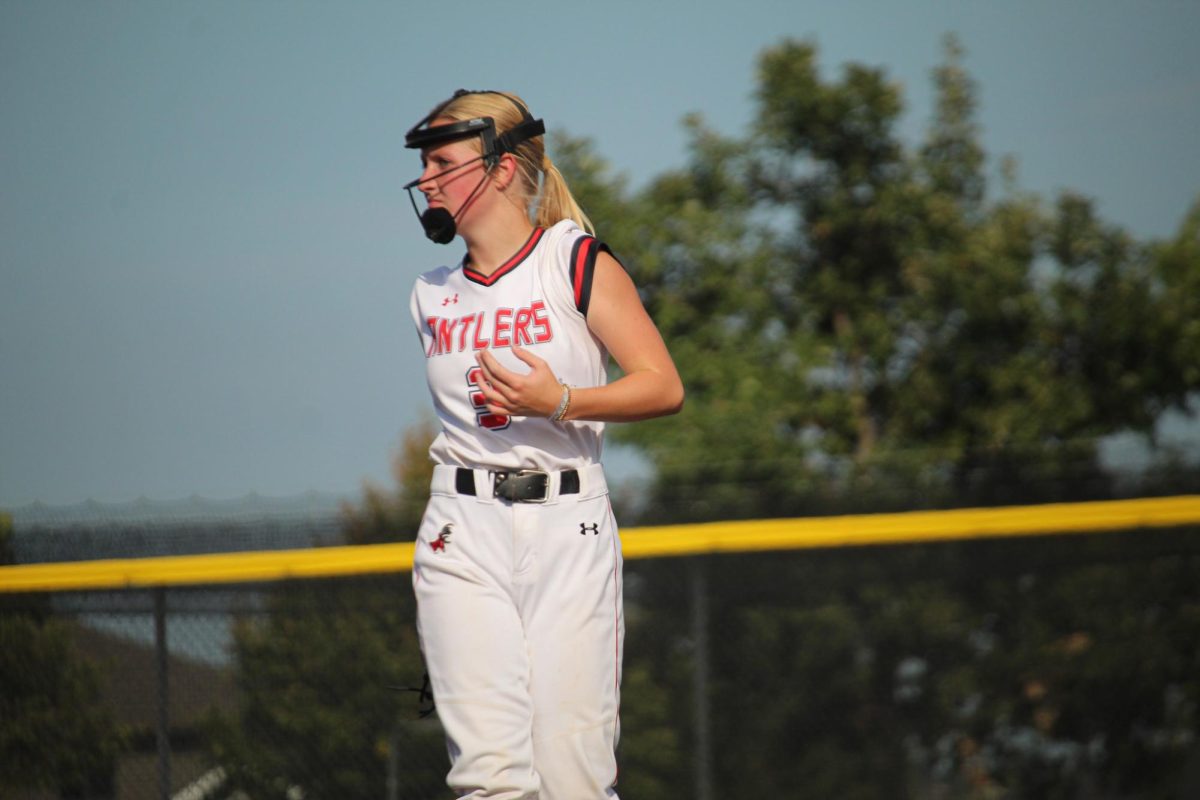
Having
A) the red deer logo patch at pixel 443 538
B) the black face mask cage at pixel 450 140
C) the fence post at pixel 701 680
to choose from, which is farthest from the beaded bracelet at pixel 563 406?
the fence post at pixel 701 680

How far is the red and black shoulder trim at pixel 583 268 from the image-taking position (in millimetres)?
2859

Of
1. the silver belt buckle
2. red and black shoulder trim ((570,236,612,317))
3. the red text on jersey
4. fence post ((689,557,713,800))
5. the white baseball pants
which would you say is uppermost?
red and black shoulder trim ((570,236,612,317))

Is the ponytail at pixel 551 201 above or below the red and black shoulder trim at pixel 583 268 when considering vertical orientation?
above

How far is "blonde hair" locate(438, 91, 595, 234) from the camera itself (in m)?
3.00

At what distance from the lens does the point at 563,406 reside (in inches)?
104

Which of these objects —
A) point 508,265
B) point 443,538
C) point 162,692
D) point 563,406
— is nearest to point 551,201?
point 508,265

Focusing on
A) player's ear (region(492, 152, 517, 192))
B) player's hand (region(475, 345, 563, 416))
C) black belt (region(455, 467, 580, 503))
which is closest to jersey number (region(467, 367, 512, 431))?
black belt (region(455, 467, 580, 503))

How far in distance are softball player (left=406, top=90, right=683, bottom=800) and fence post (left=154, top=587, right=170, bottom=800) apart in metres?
2.67

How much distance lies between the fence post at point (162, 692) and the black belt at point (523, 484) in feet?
9.48

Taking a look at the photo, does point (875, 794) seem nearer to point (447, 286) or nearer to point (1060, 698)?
point (1060, 698)

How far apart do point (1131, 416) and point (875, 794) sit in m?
12.9

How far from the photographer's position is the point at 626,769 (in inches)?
219

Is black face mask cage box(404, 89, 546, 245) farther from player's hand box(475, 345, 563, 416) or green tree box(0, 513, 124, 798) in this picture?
green tree box(0, 513, 124, 798)

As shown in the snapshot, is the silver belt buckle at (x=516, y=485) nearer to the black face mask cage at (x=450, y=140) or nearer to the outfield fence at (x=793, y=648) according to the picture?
the black face mask cage at (x=450, y=140)
